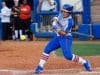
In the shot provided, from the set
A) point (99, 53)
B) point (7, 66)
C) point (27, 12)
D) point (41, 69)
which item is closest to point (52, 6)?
point (27, 12)

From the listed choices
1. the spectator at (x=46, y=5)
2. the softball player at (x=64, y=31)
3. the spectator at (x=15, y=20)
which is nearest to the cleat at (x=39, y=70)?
the softball player at (x=64, y=31)

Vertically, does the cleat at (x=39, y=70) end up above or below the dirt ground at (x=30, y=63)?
above

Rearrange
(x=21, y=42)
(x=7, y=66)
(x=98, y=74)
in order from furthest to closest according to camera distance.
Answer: (x=21, y=42), (x=7, y=66), (x=98, y=74)

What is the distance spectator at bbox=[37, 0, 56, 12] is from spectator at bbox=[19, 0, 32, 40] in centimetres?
50

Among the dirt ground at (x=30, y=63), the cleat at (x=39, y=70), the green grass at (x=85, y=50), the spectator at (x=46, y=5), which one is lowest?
the green grass at (x=85, y=50)

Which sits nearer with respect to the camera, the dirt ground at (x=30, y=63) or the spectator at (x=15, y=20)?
Result: the dirt ground at (x=30, y=63)

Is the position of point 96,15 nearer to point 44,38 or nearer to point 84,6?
point 84,6

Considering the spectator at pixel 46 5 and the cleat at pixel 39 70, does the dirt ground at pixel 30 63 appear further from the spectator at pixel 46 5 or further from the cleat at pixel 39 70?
the spectator at pixel 46 5

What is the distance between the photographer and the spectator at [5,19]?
20172 millimetres

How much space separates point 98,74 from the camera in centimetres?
1009

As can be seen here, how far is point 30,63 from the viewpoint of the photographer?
13078mm

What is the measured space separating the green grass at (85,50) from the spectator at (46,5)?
9.21 ft

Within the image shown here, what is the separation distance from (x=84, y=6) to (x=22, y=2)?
287cm

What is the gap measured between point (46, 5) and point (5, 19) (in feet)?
6.45
